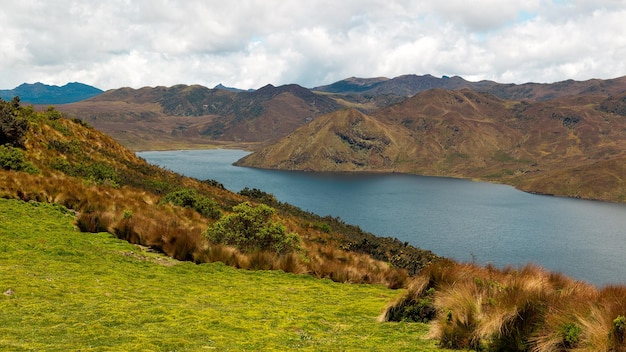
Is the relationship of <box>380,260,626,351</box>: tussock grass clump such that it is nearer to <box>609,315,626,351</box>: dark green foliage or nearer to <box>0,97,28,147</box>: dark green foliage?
<box>609,315,626,351</box>: dark green foliage

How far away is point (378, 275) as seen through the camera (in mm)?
14359

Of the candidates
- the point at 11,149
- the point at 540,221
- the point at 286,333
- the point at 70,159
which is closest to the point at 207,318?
the point at 286,333

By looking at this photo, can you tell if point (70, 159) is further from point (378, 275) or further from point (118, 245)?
point (378, 275)

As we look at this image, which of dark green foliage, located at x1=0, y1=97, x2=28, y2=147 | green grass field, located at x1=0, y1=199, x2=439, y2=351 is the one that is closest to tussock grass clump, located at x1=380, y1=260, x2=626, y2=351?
green grass field, located at x1=0, y1=199, x2=439, y2=351

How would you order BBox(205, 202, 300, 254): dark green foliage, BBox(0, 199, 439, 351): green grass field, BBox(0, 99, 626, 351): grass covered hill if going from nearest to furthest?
BBox(0, 99, 626, 351): grass covered hill → BBox(0, 199, 439, 351): green grass field → BBox(205, 202, 300, 254): dark green foliage

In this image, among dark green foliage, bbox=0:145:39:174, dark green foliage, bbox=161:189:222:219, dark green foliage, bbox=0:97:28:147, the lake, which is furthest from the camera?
the lake

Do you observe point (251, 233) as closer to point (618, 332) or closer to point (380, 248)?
point (618, 332)

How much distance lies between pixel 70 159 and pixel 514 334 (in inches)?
1235

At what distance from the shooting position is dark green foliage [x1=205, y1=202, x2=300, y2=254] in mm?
17234

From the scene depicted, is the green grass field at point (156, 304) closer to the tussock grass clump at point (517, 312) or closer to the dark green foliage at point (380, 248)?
the tussock grass clump at point (517, 312)

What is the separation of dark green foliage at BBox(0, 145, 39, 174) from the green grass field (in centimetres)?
737

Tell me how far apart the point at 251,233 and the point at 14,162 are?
38.6 feet

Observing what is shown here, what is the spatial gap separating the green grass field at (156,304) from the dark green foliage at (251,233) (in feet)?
13.7

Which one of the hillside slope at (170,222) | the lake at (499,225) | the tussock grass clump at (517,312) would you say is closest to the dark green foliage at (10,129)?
the hillside slope at (170,222)
